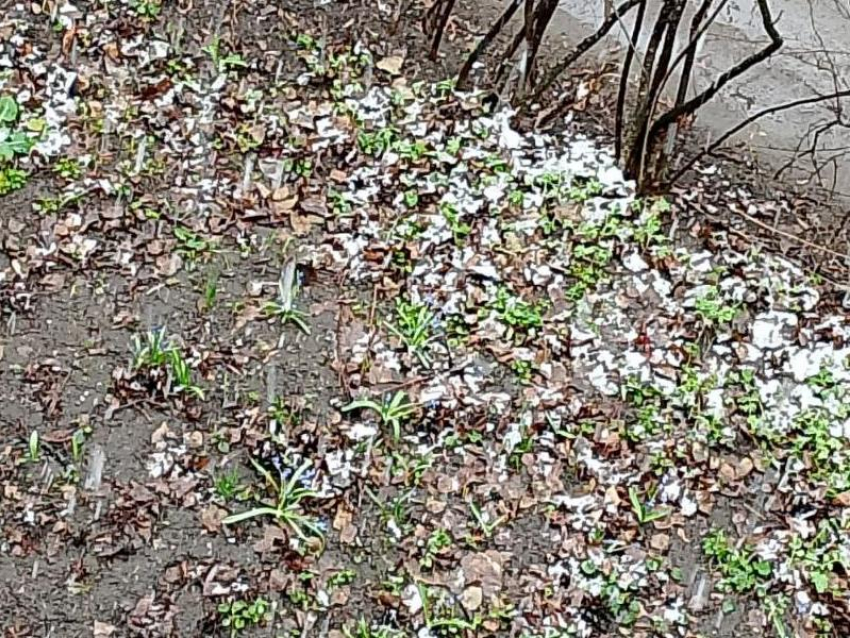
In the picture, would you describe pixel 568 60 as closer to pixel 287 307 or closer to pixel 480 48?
pixel 480 48

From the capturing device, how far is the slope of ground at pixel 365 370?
267cm

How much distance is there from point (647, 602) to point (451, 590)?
442 millimetres

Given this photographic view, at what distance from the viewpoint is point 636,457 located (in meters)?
2.96

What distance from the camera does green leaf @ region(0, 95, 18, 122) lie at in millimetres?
3473

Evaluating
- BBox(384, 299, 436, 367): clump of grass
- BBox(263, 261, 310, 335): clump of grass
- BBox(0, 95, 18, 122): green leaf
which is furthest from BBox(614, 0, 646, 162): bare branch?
BBox(0, 95, 18, 122): green leaf

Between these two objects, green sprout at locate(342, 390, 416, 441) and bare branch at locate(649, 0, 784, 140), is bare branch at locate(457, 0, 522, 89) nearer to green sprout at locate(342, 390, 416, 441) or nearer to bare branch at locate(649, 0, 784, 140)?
bare branch at locate(649, 0, 784, 140)

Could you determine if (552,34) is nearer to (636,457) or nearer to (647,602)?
(636,457)

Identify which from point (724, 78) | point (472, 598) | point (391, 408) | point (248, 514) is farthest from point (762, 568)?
point (724, 78)

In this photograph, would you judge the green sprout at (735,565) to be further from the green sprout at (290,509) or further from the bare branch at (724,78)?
the bare branch at (724,78)

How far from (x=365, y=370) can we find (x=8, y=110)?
1.35 metres

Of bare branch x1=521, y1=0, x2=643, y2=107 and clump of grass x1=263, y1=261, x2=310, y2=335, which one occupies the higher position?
bare branch x1=521, y1=0, x2=643, y2=107

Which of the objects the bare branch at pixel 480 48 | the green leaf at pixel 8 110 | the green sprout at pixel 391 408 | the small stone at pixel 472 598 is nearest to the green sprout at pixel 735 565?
the small stone at pixel 472 598

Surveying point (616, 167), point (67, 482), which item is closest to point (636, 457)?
point (616, 167)

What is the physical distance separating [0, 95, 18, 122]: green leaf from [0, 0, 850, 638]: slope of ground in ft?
0.04
